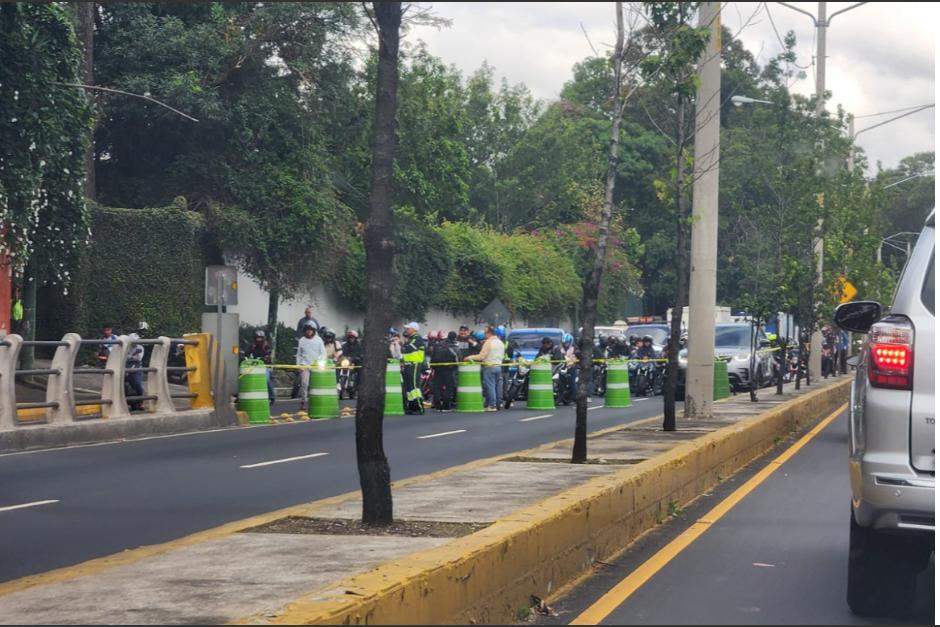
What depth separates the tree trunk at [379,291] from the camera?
32.5ft

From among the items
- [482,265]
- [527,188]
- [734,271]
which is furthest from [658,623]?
[734,271]

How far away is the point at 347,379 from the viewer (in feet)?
116

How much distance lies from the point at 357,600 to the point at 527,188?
6492 cm

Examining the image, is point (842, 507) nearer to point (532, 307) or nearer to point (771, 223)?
point (771, 223)

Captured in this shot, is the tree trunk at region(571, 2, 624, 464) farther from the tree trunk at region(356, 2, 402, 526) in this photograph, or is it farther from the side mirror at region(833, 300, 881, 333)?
the side mirror at region(833, 300, 881, 333)

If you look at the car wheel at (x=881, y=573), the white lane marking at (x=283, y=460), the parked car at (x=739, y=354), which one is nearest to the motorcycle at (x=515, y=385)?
the parked car at (x=739, y=354)

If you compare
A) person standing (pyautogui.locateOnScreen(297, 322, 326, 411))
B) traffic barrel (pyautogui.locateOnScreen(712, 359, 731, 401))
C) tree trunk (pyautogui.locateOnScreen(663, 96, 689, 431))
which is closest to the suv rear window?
tree trunk (pyautogui.locateOnScreen(663, 96, 689, 431))

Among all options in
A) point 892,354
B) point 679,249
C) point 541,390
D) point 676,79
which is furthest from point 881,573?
point 541,390

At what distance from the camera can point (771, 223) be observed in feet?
120

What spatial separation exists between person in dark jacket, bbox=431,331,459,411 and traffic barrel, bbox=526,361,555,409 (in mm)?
1766

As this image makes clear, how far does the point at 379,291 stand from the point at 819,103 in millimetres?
31087

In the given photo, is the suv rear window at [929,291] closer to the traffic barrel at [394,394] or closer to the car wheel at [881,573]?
the car wheel at [881,573]

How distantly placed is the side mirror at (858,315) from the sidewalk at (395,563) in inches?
82.8

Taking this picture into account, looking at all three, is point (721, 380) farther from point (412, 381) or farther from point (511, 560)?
point (511, 560)
